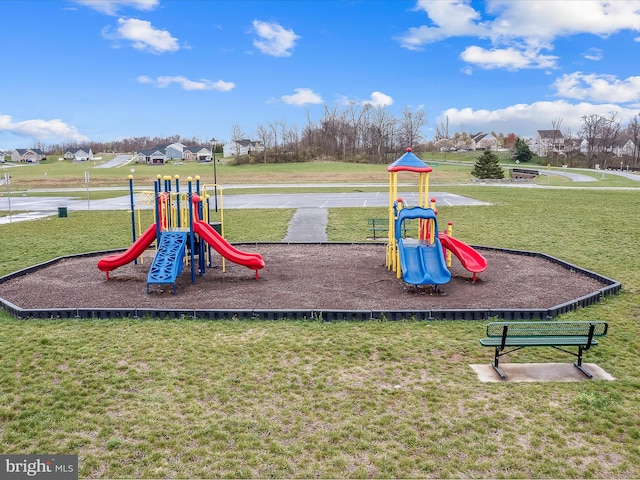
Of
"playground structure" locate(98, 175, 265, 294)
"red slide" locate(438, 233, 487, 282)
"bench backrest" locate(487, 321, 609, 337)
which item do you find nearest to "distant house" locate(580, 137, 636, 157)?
"red slide" locate(438, 233, 487, 282)

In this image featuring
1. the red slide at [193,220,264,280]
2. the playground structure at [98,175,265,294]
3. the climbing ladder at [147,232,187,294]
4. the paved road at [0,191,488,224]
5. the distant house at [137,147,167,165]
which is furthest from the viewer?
the distant house at [137,147,167,165]

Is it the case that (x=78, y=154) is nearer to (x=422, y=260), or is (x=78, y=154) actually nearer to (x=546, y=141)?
(x=546, y=141)

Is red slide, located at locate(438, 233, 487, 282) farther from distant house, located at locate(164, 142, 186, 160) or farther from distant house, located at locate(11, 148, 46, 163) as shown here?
distant house, located at locate(11, 148, 46, 163)

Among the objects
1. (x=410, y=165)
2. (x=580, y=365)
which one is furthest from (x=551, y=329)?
(x=410, y=165)

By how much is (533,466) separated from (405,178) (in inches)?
2302

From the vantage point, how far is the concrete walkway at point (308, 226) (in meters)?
18.3

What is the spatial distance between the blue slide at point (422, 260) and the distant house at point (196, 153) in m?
127

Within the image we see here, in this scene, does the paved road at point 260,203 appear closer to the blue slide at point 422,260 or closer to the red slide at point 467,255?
the red slide at point 467,255

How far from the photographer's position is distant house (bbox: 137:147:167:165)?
121 metres

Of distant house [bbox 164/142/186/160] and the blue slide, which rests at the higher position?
distant house [bbox 164/142/186/160]

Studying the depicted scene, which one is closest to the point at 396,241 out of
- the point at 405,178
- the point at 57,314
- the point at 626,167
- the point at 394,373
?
the point at 394,373

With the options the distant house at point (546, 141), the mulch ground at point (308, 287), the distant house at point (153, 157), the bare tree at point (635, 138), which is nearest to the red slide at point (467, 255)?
the mulch ground at point (308, 287)

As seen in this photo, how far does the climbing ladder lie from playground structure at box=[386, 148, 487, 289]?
5159 mm

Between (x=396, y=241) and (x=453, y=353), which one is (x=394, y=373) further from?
(x=396, y=241)
